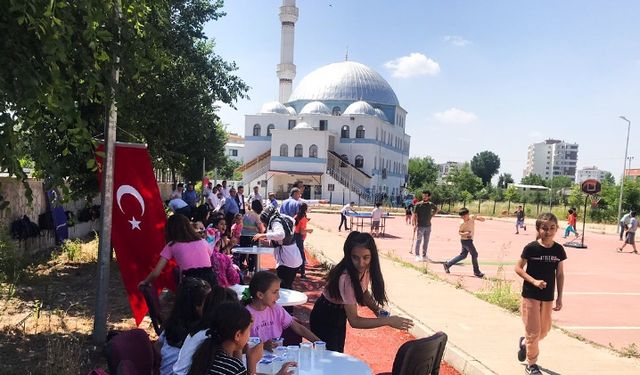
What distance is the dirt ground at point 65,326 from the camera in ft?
16.9

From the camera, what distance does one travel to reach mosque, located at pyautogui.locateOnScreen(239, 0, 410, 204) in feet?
197

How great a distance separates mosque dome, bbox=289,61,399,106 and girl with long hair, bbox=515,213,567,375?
6688 cm

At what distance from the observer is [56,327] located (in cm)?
639

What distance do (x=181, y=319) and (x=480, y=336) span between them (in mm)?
4688

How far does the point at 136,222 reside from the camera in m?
6.16

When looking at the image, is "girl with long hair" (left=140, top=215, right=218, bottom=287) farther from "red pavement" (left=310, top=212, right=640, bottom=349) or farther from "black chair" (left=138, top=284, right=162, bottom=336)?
"red pavement" (left=310, top=212, right=640, bottom=349)

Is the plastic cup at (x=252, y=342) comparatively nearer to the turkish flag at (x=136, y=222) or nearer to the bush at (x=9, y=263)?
the turkish flag at (x=136, y=222)

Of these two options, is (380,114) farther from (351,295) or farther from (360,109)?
(351,295)

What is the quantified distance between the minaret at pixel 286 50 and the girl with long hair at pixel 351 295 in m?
67.5

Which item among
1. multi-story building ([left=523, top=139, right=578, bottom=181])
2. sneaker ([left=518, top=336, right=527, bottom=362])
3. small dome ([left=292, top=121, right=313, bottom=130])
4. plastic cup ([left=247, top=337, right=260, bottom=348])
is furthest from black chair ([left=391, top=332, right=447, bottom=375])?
multi-story building ([left=523, top=139, right=578, bottom=181])

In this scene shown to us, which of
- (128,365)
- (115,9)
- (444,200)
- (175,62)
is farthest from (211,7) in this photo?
(444,200)

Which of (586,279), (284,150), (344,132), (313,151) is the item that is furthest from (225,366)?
(344,132)

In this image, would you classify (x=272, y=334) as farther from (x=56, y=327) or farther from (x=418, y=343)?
(x=56, y=327)

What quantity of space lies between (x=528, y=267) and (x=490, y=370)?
121 cm
